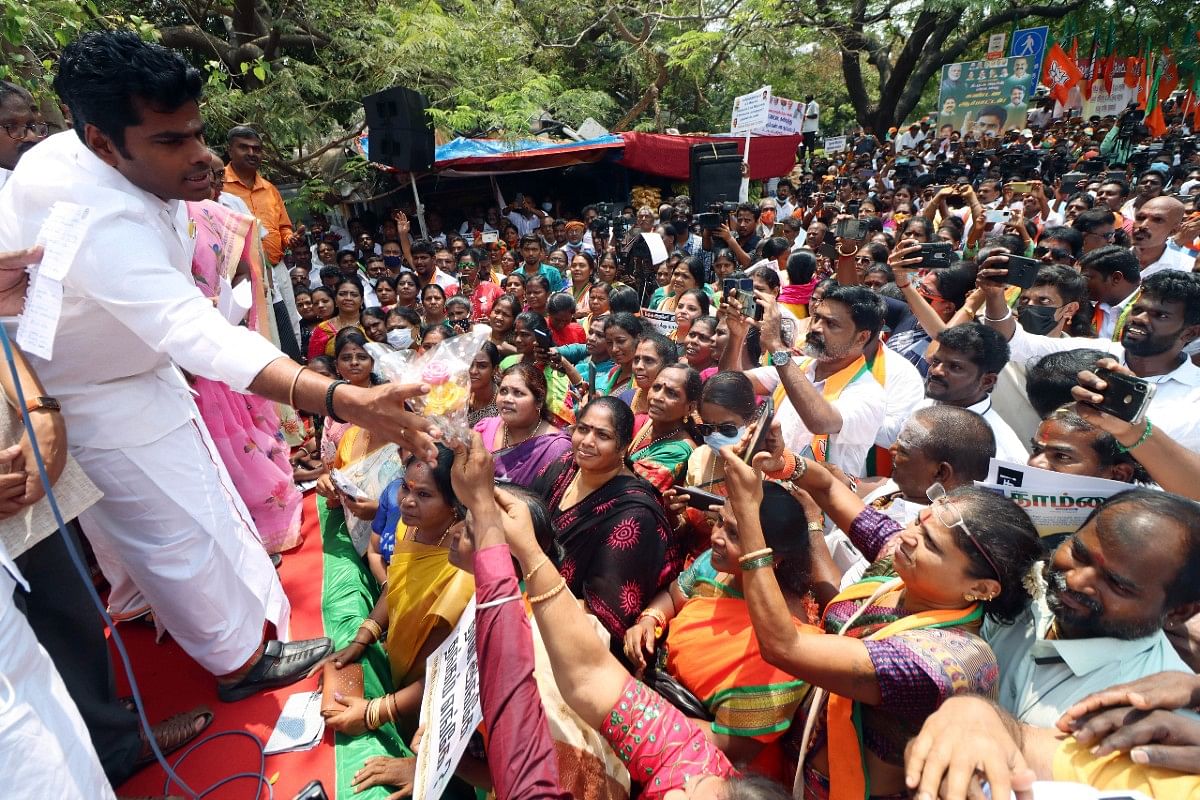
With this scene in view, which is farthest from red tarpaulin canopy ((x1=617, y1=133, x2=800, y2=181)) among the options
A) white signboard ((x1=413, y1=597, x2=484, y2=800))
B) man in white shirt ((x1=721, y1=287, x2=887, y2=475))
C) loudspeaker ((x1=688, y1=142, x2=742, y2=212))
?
white signboard ((x1=413, y1=597, x2=484, y2=800))

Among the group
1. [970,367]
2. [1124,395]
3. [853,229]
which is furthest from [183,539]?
[853,229]

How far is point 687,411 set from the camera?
3.07 m

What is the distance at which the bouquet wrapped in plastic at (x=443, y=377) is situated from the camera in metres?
1.53

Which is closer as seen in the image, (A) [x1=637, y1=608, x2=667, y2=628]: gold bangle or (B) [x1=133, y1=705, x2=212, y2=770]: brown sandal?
(B) [x1=133, y1=705, x2=212, y2=770]: brown sandal

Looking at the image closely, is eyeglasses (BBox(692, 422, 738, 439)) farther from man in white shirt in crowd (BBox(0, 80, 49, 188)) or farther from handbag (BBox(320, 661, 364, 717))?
man in white shirt in crowd (BBox(0, 80, 49, 188))

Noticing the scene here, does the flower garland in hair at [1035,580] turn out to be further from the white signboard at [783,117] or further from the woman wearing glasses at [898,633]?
the white signboard at [783,117]

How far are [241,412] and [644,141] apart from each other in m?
11.1

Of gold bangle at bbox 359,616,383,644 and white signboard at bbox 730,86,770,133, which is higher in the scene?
white signboard at bbox 730,86,770,133

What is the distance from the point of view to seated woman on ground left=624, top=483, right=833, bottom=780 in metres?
1.65

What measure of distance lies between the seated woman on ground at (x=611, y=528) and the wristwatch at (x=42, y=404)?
154cm

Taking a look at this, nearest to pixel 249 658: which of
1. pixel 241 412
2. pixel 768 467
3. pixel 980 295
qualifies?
pixel 241 412

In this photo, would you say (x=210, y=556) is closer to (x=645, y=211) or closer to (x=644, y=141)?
(x=645, y=211)

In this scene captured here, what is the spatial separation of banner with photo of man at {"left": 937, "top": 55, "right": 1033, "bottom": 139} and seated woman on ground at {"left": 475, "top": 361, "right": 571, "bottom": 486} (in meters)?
16.1

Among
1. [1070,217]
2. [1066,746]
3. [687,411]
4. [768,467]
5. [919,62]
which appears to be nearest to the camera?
[1066,746]
